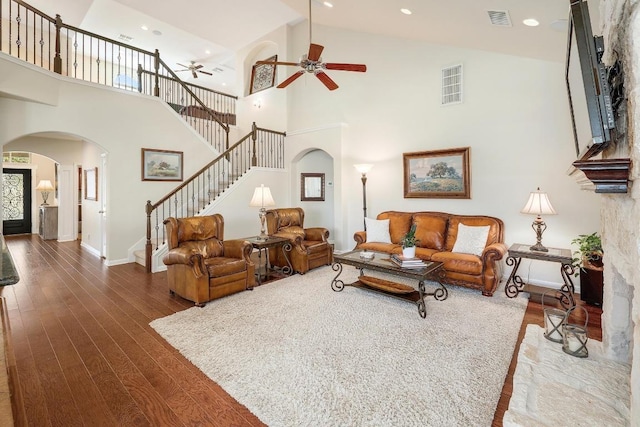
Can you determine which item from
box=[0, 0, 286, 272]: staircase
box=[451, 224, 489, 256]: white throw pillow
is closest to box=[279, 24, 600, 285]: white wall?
box=[451, 224, 489, 256]: white throw pillow

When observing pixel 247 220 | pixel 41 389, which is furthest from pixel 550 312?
pixel 247 220

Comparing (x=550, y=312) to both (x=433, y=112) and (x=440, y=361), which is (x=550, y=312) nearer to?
(x=440, y=361)

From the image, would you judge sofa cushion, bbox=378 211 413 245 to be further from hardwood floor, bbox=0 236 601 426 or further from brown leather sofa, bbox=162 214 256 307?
brown leather sofa, bbox=162 214 256 307

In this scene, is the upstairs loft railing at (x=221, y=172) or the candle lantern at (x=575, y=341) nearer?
the candle lantern at (x=575, y=341)

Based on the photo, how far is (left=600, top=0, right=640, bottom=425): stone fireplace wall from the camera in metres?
1.21

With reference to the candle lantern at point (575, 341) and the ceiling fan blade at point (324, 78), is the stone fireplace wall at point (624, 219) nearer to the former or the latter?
the candle lantern at point (575, 341)

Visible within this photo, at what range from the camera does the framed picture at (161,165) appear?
6.12m

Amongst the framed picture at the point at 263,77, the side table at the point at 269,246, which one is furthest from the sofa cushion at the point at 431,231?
the framed picture at the point at 263,77

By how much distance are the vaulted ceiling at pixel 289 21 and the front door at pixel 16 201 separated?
199 inches

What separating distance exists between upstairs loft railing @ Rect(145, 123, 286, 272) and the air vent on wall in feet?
13.5

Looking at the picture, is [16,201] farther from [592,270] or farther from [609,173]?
[592,270]

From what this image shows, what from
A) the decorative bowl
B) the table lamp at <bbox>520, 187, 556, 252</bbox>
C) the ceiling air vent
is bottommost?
the decorative bowl

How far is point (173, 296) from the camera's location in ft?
13.1

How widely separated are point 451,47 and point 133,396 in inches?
249
